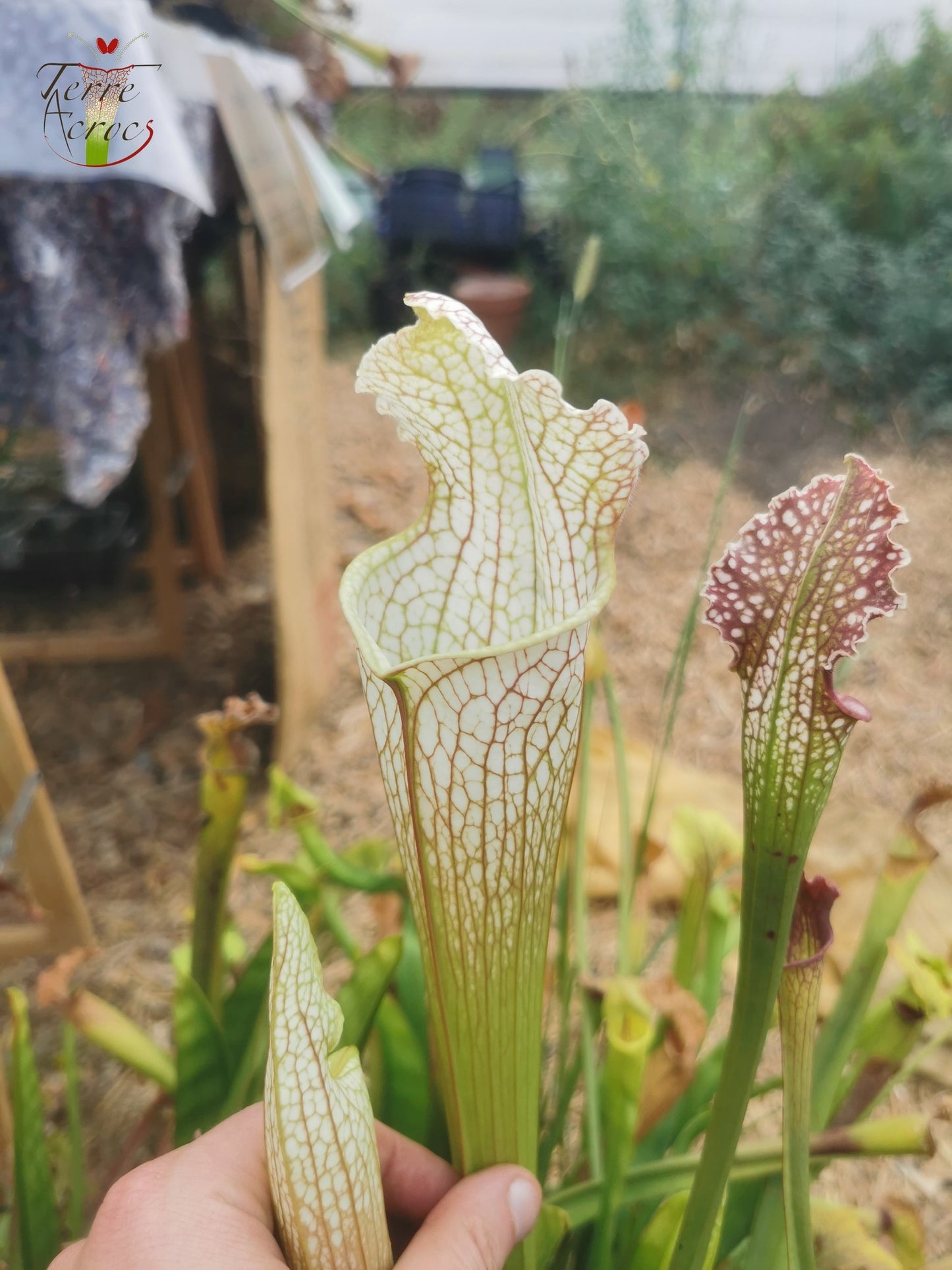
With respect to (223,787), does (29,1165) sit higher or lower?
lower

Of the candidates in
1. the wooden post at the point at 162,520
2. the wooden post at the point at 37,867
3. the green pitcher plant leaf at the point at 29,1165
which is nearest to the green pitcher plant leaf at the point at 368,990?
the green pitcher plant leaf at the point at 29,1165

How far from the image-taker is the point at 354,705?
82.1 inches

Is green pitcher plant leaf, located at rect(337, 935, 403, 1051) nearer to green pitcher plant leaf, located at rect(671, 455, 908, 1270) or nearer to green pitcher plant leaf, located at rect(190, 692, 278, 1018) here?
green pitcher plant leaf, located at rect(190, 692, 278, 1018)

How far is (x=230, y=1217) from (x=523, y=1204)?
0.55 feet

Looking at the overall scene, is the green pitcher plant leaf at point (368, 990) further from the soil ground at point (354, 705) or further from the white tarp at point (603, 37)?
the white tarp at point (603, 37)

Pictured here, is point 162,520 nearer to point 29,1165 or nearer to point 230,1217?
point 29,1165

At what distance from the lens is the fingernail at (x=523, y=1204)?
0.49 metres

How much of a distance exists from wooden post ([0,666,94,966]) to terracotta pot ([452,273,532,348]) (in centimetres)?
312

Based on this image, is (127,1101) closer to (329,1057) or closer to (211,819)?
(211,819)

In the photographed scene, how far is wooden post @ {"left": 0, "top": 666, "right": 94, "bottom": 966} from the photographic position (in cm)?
103

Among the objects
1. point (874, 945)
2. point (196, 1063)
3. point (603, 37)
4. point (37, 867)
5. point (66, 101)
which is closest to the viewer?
point (874, 945)

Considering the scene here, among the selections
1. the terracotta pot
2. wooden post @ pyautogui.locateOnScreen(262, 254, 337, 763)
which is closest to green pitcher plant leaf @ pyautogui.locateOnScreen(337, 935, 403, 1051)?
wooden post @ pyautogui.locateOnScreen(262, 254, 337, 763)

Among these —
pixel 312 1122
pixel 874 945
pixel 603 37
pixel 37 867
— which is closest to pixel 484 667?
pixel 312 1122

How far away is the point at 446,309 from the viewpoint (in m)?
0.42
